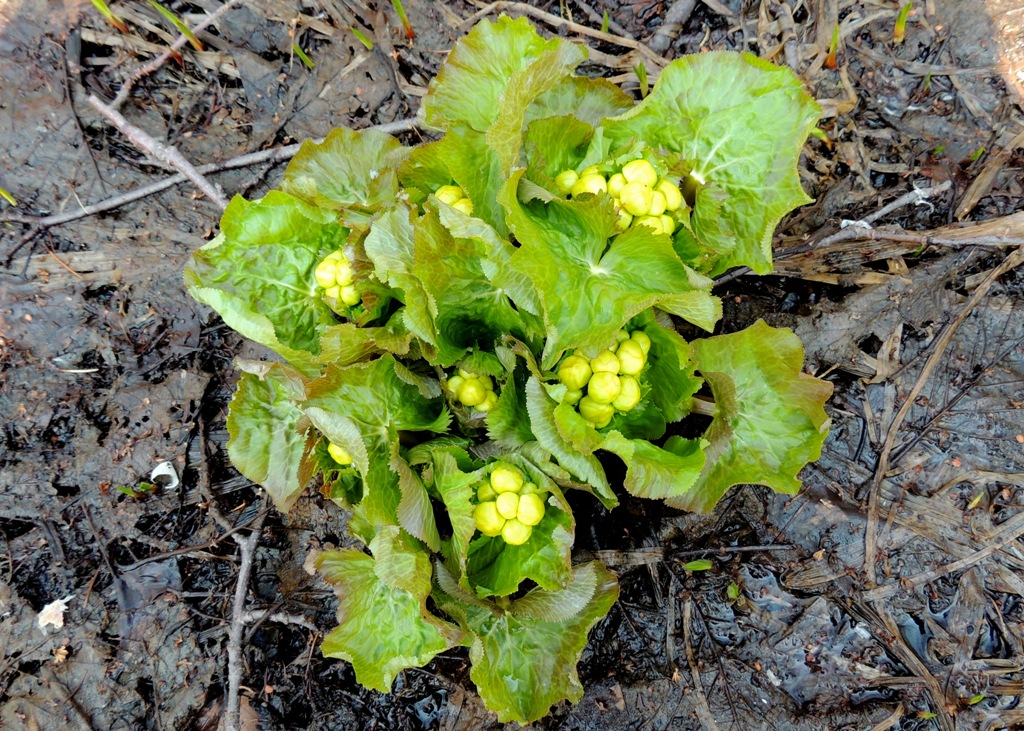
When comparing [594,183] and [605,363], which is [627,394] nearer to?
[605,363]

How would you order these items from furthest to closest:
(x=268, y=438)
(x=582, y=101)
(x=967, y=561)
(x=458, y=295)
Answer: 1. (x=967, y=561)
2. (x=268, y=438)
3. (x=582, y=101)
4. (x=458, y=295)

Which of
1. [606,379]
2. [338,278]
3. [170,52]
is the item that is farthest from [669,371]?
[170,52]

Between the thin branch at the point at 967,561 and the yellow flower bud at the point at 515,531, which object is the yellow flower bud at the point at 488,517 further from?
the thin branch at the point at 967,561

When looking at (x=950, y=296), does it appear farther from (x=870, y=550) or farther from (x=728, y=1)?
(x=728, y=1)

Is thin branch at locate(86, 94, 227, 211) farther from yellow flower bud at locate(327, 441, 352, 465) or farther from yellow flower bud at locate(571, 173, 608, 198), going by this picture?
yellow flower bud at locate(571, 173, 608, 198)

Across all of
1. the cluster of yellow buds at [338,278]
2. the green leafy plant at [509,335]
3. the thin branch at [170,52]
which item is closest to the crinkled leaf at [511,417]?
the green leafy plant at [509,335]

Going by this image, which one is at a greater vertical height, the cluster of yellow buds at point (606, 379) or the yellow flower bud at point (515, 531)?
the cluster of yellow buds at point (606, 379)

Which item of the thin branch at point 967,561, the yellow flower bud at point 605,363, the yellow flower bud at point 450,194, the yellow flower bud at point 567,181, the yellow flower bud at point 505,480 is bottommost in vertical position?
the thin branch at point 967,561
